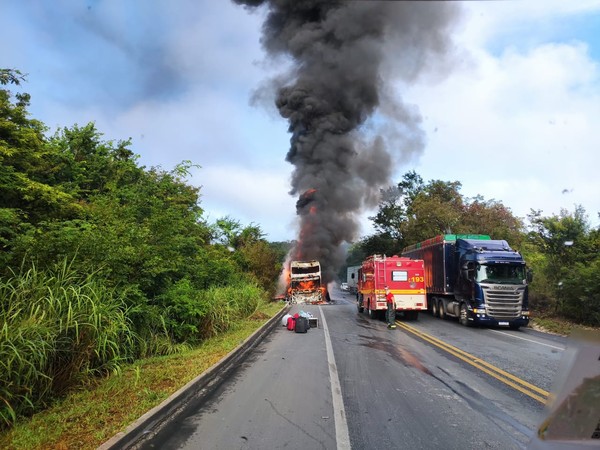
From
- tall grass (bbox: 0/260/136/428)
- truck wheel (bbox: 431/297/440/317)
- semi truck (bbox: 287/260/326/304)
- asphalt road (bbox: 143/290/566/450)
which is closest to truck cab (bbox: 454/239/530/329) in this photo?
truck wheel (bbox: 431/297/440/317)

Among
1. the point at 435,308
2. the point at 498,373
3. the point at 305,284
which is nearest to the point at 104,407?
the point at 498,373

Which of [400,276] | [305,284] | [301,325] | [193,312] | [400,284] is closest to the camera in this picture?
[193,312]

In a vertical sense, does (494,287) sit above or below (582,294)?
above

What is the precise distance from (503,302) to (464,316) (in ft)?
5.61

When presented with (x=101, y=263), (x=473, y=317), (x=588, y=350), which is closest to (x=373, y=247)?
(x=473, y=317)

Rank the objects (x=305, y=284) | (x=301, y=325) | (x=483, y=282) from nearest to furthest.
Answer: (x=301, y=325), (x=483, y=282), (x=305, y=284)

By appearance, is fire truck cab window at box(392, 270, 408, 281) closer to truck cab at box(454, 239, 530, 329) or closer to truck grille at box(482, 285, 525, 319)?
truck cab at box(454, 239, 530, 329)

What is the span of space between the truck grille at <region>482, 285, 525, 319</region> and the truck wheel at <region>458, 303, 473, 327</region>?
42.3 inches

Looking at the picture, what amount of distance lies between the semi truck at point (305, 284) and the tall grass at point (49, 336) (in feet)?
77.4

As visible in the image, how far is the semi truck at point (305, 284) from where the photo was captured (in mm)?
30344

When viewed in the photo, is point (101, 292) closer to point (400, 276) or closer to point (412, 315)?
point (400, 276)

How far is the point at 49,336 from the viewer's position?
17.3 feet

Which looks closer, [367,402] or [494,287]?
[367,402]

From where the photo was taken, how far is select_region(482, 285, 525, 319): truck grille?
15.3 metres
